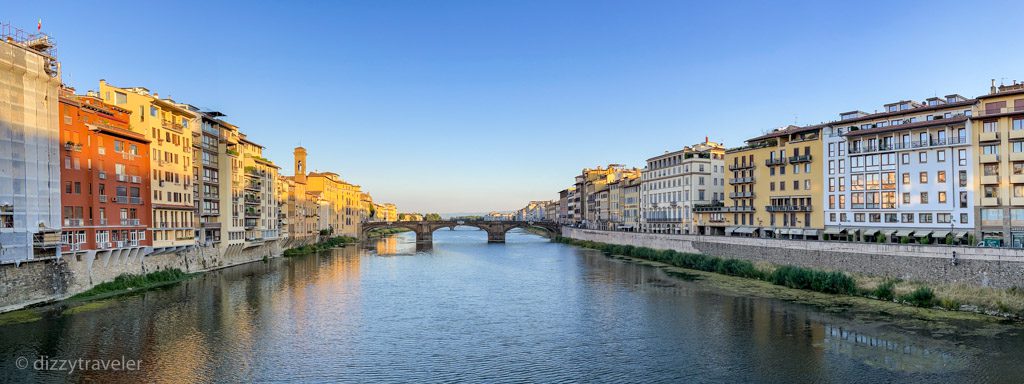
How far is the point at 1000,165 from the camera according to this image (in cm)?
4316

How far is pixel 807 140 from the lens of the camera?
59.5 m

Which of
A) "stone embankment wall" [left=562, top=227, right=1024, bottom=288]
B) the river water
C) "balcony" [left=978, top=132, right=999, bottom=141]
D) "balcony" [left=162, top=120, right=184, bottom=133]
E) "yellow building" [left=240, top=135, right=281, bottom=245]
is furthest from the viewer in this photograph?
"yellow building" [left=240, top=135, right=281, bottom=245]

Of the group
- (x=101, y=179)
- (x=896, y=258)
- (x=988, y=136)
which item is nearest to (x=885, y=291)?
(x=896, y=258)

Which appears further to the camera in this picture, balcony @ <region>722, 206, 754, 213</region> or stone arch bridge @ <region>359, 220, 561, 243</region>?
stone arch bridge @ <region>359, 220, 561, 243</region>

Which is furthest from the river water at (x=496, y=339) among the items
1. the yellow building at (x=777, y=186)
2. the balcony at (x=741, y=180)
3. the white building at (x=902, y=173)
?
the balcony at (x=741, y=180)

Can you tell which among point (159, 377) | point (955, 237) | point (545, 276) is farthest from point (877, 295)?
point (159, 377)

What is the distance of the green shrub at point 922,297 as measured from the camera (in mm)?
35156

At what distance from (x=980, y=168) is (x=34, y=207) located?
64.6 m

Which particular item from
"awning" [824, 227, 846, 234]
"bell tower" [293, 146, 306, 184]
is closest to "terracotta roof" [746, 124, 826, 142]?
"awning" [824, 227, 846, 234]

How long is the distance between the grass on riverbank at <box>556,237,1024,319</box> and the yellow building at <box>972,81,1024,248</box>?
33.2 ft

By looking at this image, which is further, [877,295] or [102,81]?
[102,81]

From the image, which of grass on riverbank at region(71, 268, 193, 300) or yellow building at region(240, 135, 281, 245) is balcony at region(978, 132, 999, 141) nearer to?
grass on riverbank at region(71, 268, 193, 300)

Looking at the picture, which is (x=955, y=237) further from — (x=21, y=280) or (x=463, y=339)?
(x=21, y=280)

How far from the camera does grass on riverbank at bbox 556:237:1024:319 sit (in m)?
32.9
